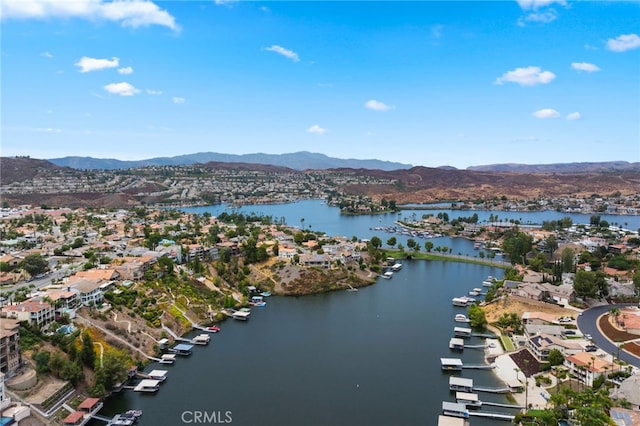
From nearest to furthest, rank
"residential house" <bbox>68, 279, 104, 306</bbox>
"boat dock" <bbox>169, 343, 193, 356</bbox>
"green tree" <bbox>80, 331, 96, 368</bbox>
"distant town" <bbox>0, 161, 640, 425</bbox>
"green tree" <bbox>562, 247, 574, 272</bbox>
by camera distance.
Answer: "distant town" <bbox>0, 161, 640, 425</bbox> → "green tree" <bbox>80, 331, 96, 368</bbox> → "boat dock" <bbox>169, 343, 193, 356</bbox> → "residential house" <bbox>68, 279, 104, 306</bbox> → "green tree" <bbox>562, 247, 574, 272</bbox>

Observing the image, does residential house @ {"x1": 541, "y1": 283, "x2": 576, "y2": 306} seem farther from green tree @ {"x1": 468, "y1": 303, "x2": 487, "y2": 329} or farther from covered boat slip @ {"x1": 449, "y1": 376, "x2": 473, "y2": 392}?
covered boat slip @ {"x1": 449, "y1": 376, "x2": 473, "y2": 392}

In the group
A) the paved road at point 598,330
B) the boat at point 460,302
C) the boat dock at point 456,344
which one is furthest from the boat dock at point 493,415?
the boat at point 460,302

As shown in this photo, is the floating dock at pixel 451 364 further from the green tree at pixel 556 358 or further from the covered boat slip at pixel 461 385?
the green tree at pixel 556 358

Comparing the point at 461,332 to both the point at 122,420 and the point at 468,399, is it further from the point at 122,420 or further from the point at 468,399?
the point at 122,420

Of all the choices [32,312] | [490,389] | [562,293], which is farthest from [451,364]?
[32,312]

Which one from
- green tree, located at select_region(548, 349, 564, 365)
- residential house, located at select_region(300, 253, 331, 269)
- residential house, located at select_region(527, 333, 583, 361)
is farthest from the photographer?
residential house, located at select_region(300, 253, 331, 269)

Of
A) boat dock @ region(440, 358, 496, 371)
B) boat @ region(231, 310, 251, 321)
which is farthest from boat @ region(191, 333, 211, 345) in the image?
boat dock @ region(440, 358, 496, 371)
